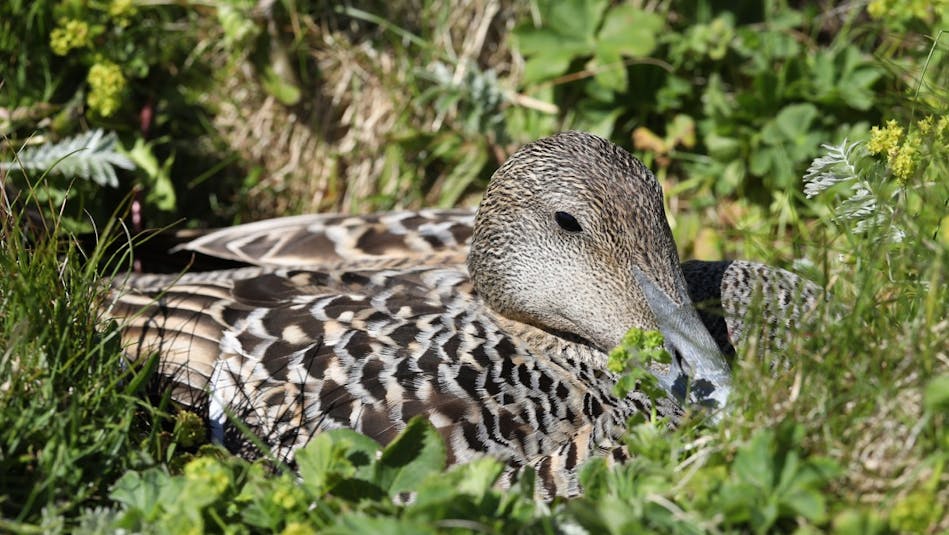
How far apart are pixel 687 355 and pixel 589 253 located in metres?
0.42

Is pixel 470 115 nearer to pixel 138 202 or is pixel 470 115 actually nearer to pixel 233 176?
pixel 233 176

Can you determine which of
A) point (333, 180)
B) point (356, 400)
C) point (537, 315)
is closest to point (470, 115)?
point (333, 180)

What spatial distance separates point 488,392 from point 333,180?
2.23 metres

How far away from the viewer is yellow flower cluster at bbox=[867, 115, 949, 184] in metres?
2.76

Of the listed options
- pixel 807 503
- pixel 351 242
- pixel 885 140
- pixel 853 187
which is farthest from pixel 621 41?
pixel 807 503

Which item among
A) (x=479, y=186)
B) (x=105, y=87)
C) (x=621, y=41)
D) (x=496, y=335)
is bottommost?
(x=496, y=335)

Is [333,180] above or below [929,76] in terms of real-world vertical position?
below

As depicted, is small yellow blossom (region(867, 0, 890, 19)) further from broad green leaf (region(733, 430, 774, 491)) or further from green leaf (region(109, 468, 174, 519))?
green leaf (region(109, 468, 174, 519))

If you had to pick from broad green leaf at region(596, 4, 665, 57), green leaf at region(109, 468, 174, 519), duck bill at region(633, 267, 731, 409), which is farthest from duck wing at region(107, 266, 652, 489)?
broad green leaf at region(596, 4, 665, 57)

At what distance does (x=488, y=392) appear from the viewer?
3051 millimetres

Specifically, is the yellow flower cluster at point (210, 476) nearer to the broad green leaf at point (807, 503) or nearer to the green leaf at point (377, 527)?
the green leaf at point (377, 527)

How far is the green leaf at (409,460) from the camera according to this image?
2.41 metres

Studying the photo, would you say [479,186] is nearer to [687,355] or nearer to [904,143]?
[687,355]

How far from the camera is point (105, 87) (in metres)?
4.16
